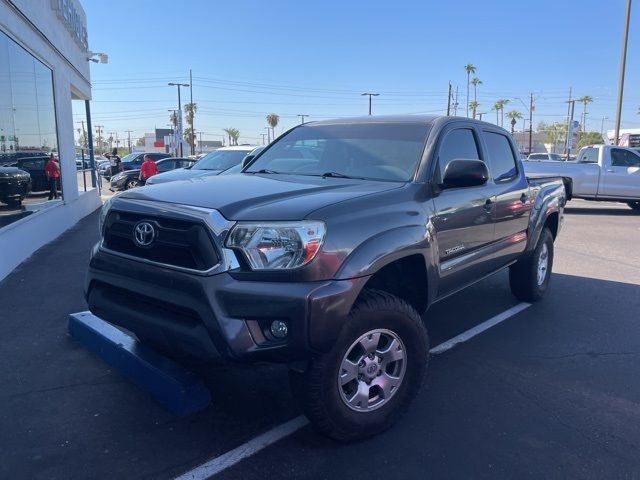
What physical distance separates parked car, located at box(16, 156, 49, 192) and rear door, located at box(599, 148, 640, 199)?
556 inches

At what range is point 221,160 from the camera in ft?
40.9

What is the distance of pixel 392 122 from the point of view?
14.2 ft

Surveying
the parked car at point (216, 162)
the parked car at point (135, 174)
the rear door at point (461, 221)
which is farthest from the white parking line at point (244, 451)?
the parked car at point (135, 174)

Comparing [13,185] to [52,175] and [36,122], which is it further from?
[52,175]

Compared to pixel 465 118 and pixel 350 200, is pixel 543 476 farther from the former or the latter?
pixel 465 118

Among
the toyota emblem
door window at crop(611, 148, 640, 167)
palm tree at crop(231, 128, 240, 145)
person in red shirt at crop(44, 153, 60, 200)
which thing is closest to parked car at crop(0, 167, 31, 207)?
person in red shirt at crop(44, 153, 60, 200)

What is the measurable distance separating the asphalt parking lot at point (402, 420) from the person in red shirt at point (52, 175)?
541cm

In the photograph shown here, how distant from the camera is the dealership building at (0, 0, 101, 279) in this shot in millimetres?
7828

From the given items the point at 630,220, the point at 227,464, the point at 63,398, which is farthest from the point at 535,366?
the point at 630,220

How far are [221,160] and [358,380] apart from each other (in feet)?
32.9

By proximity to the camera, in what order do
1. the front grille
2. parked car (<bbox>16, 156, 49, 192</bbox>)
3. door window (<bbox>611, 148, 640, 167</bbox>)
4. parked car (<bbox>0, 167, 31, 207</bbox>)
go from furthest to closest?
door window (<bbox>611, 148, 640, 167</bbox>) < parked car (<bbox>16, 156, 49, 192</bbox>) < parked car (<bbox>0, 167, 31, 207</bbox>) < the front grille

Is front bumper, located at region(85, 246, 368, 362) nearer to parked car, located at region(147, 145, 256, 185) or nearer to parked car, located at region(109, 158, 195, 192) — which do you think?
parked car, located at region(147, 145, 256, 185)

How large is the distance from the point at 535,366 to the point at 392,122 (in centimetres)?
230

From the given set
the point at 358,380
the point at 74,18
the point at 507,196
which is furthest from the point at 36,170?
the point at 358,380
